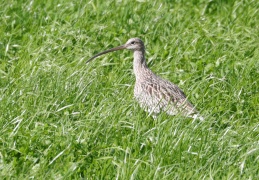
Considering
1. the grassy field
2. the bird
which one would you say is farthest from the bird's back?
the grassy field

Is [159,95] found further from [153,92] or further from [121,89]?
[121,89]

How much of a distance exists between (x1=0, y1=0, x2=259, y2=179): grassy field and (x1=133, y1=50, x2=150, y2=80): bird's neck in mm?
193

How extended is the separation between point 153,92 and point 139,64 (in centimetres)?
64

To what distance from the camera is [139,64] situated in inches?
352

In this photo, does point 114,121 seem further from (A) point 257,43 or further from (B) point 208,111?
(A) point 257,43

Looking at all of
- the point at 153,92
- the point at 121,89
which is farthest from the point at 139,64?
the point at 153,92

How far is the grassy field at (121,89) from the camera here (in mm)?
6516

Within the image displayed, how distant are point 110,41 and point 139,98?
80.5 inches

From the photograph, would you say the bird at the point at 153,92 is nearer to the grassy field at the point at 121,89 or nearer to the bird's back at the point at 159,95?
the bird's back at the point at 159,95

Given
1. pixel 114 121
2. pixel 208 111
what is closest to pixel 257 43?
pixel 208 111

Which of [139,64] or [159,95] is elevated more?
[139,64]

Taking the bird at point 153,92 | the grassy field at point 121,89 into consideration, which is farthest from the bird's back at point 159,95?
the grassy field at point 121,89

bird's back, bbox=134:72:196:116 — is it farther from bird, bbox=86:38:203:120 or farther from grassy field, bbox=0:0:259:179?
grassy field, bbox=0:0:259:179

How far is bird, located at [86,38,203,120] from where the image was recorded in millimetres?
7633
